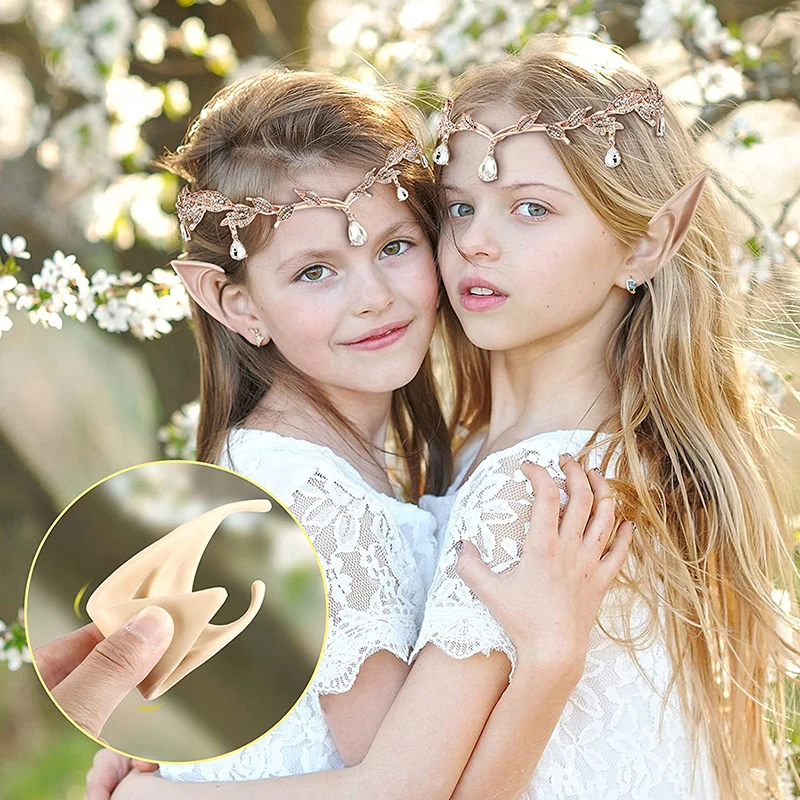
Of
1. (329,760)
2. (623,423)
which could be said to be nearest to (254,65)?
(623,423)

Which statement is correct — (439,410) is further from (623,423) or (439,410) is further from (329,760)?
(329,760)

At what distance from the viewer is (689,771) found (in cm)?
165

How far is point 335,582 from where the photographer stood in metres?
1.49

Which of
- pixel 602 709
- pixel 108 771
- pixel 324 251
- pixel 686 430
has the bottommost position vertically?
pixel 108 771

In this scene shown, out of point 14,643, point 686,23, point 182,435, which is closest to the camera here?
point 14,643

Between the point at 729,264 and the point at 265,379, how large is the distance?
84 cm

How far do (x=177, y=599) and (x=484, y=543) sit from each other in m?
0.43

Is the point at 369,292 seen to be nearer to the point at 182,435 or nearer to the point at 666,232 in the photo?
the point at 666,232

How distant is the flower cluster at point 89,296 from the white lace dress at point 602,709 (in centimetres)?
100

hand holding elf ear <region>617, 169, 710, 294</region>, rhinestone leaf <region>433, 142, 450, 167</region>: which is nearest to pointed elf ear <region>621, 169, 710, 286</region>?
hand holding elf ear <region>617, 169, 710, 294</region>

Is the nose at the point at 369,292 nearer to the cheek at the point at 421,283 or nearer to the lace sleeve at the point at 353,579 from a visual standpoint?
the cheek at the point at 421,283

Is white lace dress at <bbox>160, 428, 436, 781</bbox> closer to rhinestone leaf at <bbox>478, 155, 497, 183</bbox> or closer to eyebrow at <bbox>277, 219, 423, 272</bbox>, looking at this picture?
eyebrow at <bbox>277, 219, 423, 272</bbox>

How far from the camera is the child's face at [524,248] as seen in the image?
160 cm

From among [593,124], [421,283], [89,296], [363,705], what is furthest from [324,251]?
[89,296]
